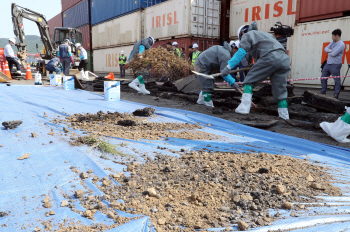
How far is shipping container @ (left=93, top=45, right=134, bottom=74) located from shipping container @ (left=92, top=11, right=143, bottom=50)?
1.24 feet

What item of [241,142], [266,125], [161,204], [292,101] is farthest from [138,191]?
[292,101]

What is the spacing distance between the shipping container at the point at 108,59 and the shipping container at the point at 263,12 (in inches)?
325

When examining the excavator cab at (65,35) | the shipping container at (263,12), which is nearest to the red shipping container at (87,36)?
the excavator cab at (65,35)

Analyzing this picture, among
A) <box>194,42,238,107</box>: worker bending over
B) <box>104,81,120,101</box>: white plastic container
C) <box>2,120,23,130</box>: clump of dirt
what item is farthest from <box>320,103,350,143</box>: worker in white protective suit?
<box>104,81,120,101</box>: white plastic container

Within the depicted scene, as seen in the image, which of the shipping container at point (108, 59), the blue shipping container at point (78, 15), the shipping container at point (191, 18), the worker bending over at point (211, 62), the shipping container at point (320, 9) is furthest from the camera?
the blue shipping container at point (78, 15)

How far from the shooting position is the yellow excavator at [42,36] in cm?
1302

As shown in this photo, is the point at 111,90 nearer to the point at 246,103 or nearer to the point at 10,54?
the point at 246,103

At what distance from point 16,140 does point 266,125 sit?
10.5ft

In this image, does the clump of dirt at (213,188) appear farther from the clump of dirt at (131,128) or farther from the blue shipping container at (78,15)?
the blue shipping container at (78,15)

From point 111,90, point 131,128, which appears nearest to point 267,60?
point 131,128

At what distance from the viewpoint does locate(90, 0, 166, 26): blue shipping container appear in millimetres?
16770

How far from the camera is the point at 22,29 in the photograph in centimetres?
1317

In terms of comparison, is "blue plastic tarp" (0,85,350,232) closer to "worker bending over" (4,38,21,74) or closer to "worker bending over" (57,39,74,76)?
"worker bending over" (57,39,74,76)

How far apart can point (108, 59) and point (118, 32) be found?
8.93 feet
